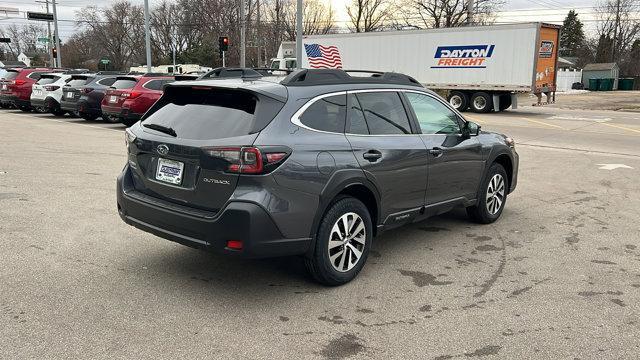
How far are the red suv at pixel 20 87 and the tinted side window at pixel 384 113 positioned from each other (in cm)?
2003

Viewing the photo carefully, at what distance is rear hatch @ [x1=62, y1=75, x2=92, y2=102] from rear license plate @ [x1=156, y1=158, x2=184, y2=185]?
14.9m

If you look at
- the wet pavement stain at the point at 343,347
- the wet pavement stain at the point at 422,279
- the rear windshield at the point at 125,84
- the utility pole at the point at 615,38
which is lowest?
the wet pavement stain at the point at 343,347

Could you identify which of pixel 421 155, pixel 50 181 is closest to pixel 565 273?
pixel 421 155

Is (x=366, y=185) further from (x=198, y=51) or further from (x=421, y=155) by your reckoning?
(x=198, y=51)

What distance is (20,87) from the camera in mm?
21094

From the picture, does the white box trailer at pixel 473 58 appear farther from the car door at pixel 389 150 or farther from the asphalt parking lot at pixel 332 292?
the car door at pixel 389 150

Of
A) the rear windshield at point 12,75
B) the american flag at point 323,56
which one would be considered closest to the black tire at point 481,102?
the american flag at point 323,56

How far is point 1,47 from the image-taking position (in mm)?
109562

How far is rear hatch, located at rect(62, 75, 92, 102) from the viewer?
57.4 ft

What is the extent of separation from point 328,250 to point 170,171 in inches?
53.1

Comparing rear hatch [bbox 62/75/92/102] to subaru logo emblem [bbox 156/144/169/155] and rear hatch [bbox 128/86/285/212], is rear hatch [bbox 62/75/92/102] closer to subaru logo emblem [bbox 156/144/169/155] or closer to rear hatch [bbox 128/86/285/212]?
rear hatch [bbox 128/86/285/212]

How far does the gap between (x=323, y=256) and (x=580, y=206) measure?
4663mm

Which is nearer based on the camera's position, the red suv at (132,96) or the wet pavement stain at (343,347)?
the wet pavement stain at (343,347)

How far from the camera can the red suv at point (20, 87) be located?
21094mm
